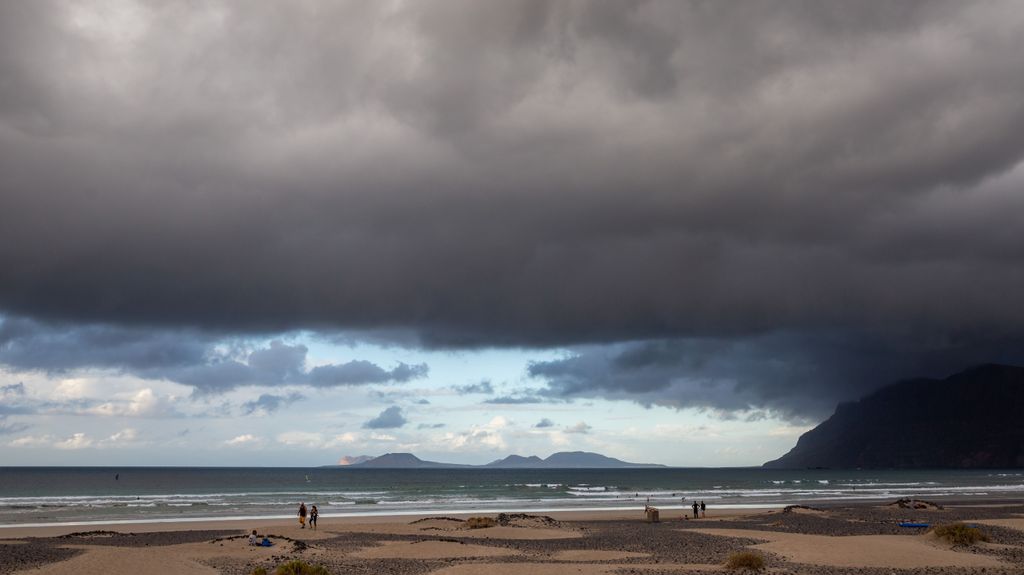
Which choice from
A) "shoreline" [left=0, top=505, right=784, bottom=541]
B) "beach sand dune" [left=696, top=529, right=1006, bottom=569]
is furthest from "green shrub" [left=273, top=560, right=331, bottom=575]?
"shoreline" [left=0, top=505, right=784, bottom=541]

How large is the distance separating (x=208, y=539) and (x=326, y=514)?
20150mm

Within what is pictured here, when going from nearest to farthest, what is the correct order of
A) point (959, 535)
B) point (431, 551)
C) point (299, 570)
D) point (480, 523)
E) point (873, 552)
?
1. point (299, 570)
2. point (873, 552)
3. point (959, 535)
4. point (431, 551)
5. point (480, 523)

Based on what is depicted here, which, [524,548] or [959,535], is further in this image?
[524,548]

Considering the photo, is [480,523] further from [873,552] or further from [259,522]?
[873,552]

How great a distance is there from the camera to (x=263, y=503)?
6956 centimetres

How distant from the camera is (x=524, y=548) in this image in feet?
101

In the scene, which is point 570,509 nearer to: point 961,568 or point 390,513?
point 390,513

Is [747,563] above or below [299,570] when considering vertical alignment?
below

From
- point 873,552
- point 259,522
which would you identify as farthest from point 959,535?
point 259,522

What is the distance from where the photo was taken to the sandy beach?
24438 mm

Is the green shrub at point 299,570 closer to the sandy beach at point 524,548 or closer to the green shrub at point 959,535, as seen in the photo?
the sandy beach at point 524,548

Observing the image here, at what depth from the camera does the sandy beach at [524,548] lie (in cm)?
2444

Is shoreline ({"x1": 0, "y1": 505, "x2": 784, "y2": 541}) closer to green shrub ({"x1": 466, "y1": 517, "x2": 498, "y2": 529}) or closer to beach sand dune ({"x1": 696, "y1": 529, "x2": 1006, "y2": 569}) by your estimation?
green shrub ({"x1": 466, "y1": 517, "x2": 498, "y2": 529})

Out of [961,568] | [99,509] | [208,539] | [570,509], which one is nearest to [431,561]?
[208,539]
